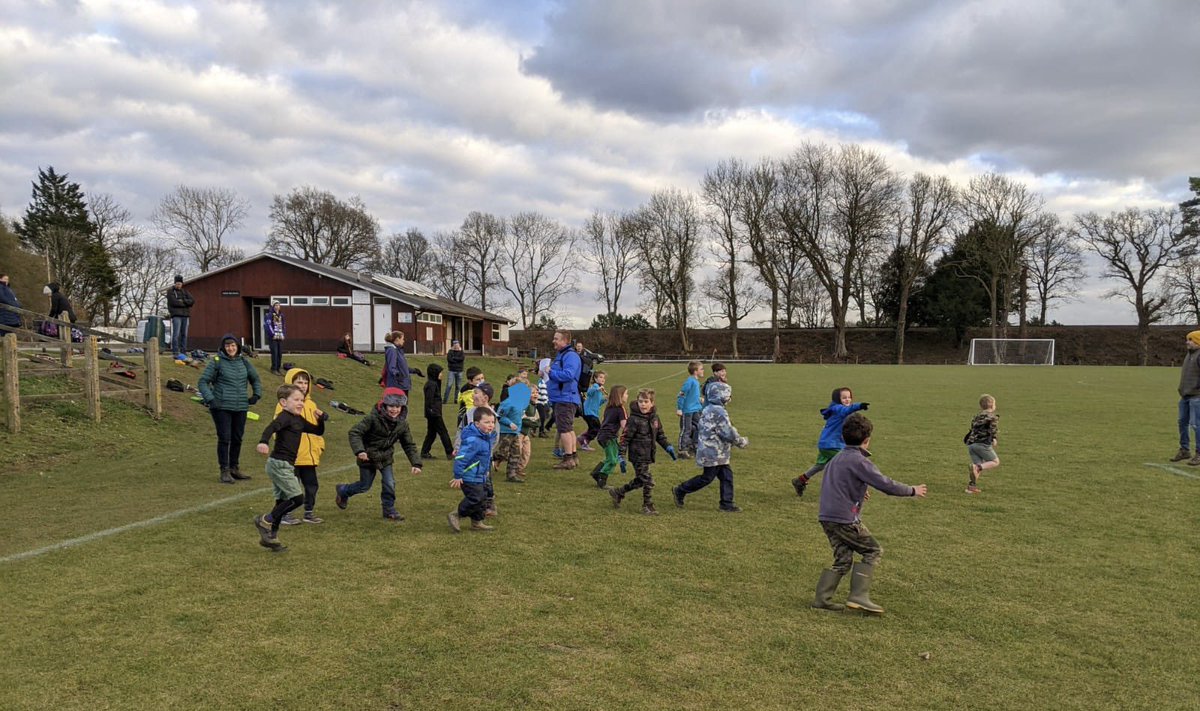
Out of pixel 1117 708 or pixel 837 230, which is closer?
pixel 1117 708

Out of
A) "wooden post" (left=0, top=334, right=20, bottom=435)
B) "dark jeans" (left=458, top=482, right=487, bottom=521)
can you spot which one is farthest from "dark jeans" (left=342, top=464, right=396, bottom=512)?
"wooden post" (left=0, top=334, right=20, bottom=435)

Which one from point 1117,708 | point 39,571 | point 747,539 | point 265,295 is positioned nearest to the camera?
point 1117,708

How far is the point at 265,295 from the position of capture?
38000 mm

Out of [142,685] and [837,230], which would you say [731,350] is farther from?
[142,685]

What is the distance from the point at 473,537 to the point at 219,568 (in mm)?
2110

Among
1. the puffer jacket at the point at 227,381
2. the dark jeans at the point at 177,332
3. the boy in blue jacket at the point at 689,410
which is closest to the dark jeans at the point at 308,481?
the puffer jacket at the point at 227,381

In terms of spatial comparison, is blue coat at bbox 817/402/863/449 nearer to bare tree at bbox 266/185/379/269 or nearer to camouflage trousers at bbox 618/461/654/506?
camouflage trousers at bbox 618/461/654/506

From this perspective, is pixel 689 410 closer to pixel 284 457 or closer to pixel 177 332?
pixel 284 457

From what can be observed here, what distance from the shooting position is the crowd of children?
4.79 m

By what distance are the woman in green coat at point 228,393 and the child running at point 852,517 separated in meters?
7.14

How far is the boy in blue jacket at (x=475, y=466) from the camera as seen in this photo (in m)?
6.47

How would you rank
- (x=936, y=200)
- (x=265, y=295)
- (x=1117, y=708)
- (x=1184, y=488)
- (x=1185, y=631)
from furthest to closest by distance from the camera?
(x=936, y=200) → (x=265, y=295) → (x=1184, y=488) → (x=1185, y=631) → (x=1117, y=708)

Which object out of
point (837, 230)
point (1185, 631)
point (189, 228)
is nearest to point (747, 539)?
point (1185, 631)

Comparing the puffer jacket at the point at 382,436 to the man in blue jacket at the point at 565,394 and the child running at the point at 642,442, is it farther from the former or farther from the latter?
the man in blue jacket at the point at 565,394
